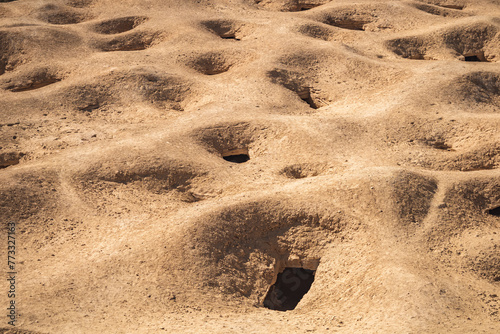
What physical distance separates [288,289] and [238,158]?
1.42 m

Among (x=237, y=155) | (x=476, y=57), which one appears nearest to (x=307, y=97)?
(x=237, y=155)

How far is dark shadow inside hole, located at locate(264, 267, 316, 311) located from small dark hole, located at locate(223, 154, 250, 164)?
44.1 inches

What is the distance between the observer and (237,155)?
5301mm

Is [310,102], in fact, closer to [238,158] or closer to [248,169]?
[238,158]

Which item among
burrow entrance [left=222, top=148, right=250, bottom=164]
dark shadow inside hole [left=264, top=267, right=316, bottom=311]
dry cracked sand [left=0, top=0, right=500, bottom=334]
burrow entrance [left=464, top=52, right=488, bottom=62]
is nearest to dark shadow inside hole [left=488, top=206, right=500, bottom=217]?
dry cracked sand [left=0, top=0, right=500, bottom=334]

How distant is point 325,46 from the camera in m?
6.46

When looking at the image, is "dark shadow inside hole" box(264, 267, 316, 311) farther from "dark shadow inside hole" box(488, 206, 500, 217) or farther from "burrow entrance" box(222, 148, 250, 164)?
"dark shadow inside hole" box(488, 206, 500, 217)

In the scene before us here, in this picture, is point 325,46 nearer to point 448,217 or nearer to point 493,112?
point 493,112

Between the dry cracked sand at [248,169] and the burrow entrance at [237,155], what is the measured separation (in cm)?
1

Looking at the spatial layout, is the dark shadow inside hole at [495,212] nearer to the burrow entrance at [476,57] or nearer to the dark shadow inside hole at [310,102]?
the dark shadow inside hole at [310,102]

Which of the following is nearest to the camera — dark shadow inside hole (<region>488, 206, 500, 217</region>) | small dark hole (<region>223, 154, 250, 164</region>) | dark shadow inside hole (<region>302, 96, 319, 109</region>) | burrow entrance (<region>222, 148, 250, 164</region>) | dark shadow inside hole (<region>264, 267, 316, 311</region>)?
dark shadow inside hole (<region>264, 267, 316, 311</region>)

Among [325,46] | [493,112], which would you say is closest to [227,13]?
[325,46]

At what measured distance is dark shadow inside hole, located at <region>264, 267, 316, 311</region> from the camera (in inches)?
157

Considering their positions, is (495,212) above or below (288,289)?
above
